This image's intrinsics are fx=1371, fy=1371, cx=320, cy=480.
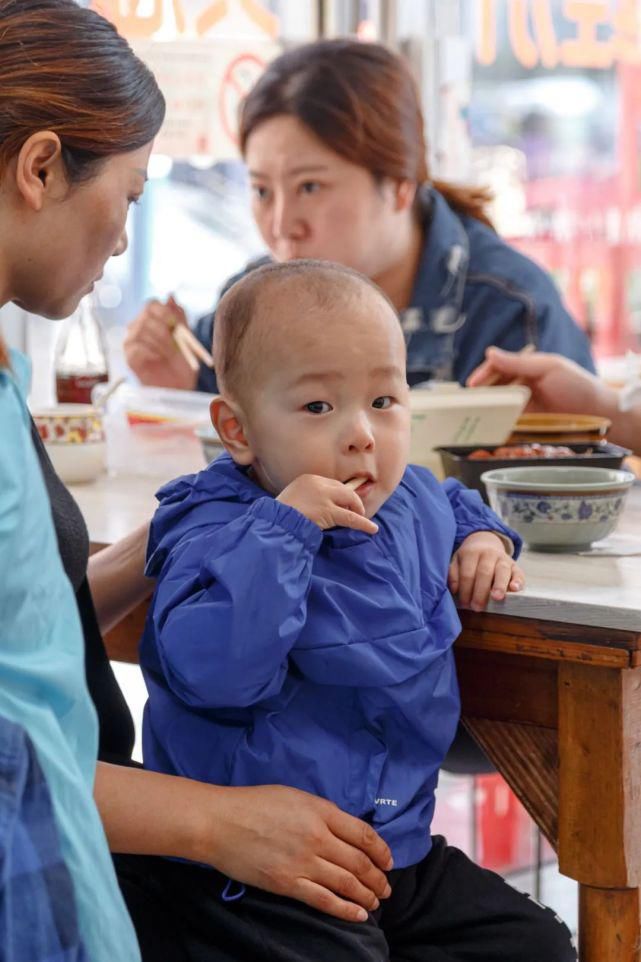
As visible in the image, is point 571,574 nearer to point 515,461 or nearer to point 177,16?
point 515,461

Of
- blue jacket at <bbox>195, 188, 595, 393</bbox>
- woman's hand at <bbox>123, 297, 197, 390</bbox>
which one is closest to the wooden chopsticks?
woman's hand at <bbox>123, 297, 197, 390</bbox>

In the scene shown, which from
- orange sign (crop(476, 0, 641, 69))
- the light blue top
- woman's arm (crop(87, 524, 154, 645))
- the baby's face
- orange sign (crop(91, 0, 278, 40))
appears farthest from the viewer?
orange sign (crop(476, 0, 641, 69))

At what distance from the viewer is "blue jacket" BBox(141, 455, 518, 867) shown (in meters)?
1.13

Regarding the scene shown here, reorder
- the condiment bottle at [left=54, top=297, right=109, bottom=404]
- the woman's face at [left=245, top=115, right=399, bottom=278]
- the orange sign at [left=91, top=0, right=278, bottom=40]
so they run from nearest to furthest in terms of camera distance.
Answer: the condiment bottle at [left=54, top=297, right=109, bottom=404], the woman's face at [left=245, top=115, right=399, bottom=278], the orange sign at [left=91, top=0, right=278, bottom=40]

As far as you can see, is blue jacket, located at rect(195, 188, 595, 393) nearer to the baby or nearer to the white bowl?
the white bowl

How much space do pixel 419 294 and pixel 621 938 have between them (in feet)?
5.08

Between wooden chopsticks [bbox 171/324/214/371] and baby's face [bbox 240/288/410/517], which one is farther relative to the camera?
wooden chopsticks [bbox 171/324/214/371]

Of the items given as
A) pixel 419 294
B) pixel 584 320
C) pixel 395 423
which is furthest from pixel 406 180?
pixel 584 320

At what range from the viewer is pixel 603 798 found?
1.23m

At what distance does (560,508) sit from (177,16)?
200 centimetres

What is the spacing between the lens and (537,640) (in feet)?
4.06

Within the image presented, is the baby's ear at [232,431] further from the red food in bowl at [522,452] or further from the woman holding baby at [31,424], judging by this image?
the red food in bowl at [522,452]

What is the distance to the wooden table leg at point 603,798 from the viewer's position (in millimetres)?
1216

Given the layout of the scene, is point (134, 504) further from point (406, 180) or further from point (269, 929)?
point (406, 180)
